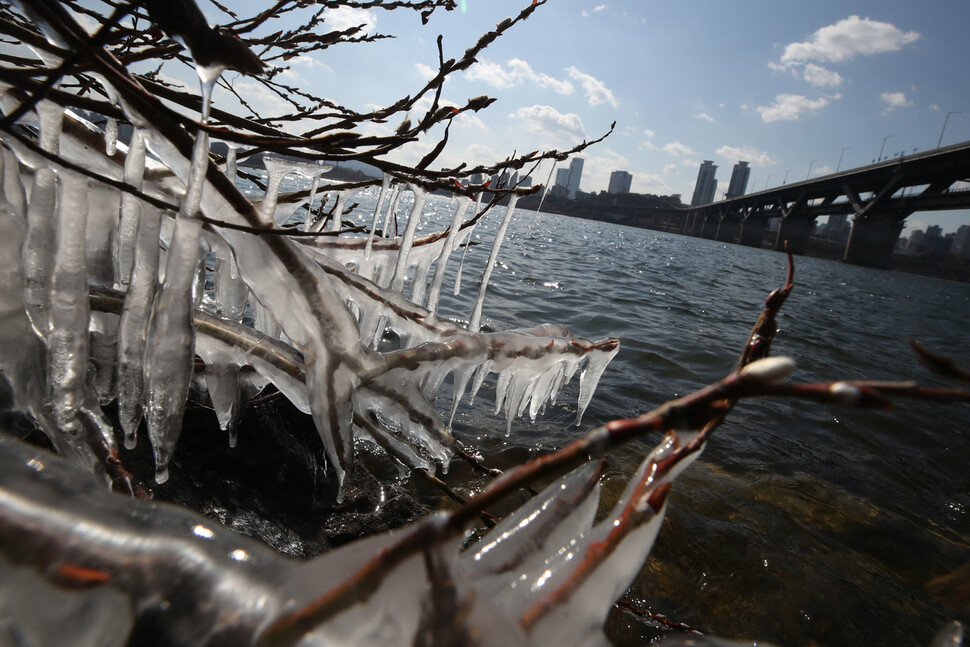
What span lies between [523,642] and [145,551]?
61 cm

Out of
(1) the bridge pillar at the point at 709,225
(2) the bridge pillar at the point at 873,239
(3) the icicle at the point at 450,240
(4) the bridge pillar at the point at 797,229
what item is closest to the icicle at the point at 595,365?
(3) the icicle at the point at 450,240

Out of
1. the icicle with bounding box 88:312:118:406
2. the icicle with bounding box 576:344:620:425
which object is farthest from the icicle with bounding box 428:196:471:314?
the icicle with bounding box 88:312:118:406

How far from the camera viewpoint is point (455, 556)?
0.72 meters

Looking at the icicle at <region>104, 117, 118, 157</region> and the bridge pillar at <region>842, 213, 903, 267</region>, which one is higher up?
the bridge pillar at <region>842, 213, 903, 267</region>

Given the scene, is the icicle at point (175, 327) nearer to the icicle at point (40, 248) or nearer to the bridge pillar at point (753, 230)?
the icicle at point (40, 248)

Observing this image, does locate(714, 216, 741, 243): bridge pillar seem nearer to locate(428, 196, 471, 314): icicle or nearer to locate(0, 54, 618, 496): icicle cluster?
locate(428, 196, 471, 314): icicle

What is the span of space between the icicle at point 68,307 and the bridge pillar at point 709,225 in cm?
9024

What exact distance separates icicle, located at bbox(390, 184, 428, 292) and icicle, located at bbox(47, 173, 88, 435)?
151 cm

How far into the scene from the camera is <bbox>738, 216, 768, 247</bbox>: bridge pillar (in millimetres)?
70062

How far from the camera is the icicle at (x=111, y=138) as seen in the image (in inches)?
81.9

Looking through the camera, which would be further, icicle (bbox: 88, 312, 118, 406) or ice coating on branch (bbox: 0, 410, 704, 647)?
icicle (bbox: 88, 312, 118, 406)

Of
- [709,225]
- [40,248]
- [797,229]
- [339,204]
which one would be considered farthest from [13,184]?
[709,225]

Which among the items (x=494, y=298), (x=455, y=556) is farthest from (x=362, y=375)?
(x=494, y=298)

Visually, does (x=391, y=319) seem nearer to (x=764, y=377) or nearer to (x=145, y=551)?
(x=145, y=551)
